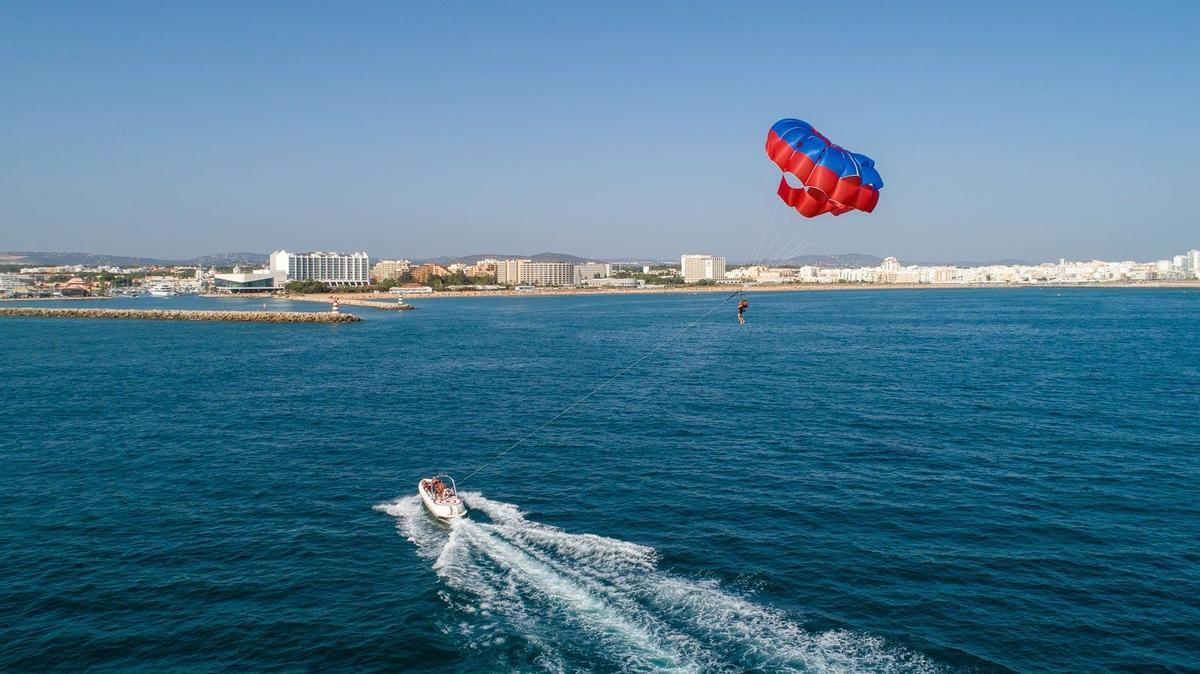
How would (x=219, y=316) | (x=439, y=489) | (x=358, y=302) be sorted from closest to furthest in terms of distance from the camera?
1. (x=439, y=489)
2. (x=219, y=316)
3. (x=358, y=302)

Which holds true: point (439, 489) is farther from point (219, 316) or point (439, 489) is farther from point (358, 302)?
point (358, 302)

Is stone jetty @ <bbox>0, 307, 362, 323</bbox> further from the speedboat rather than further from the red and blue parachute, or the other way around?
the red and blue parachute

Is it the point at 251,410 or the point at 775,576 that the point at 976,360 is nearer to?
the point at 775,576

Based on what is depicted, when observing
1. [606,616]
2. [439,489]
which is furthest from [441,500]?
[606,616]

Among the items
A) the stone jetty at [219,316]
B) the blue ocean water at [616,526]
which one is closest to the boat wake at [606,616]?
the blue ocean water at [616,526]

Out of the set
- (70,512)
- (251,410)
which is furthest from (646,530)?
(251,410)

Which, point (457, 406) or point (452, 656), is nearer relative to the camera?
point (452, 656)
